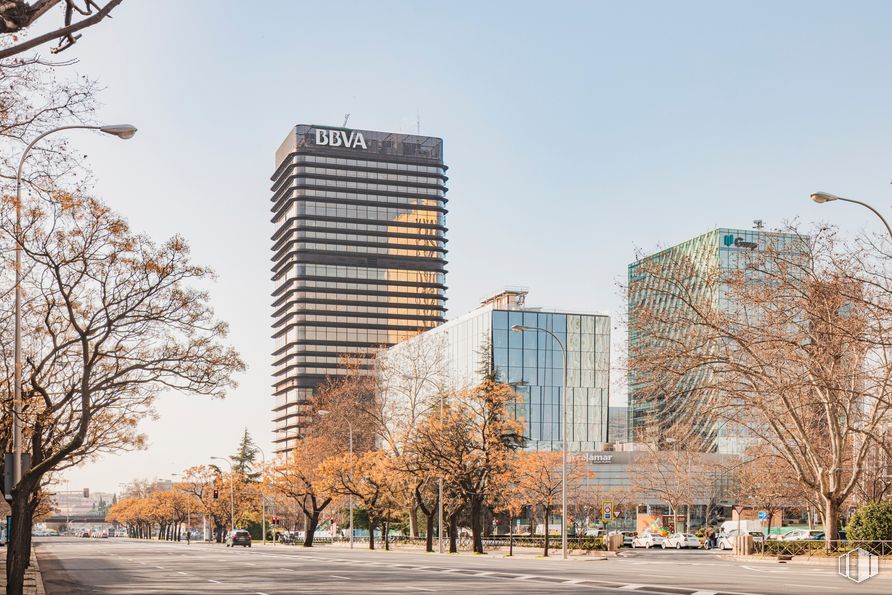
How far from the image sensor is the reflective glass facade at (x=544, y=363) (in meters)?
117

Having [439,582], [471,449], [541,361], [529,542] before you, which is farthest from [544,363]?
[439,582]

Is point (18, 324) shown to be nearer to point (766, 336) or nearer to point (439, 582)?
point (439, 582)

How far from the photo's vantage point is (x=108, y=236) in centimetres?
2677

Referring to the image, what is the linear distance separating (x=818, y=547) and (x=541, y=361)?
252 ft

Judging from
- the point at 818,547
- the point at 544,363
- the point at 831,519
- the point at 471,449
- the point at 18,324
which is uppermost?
the point at 544,363

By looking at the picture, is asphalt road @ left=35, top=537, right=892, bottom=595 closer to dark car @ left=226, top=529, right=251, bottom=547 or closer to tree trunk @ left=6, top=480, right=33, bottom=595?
tree trunk @ left=6, top=480, right=33, bottom=595

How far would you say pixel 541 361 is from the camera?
120m

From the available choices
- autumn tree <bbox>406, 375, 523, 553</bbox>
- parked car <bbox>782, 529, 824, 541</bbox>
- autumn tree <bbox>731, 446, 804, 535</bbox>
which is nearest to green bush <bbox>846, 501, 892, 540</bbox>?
autumn tree <bbox>406, 375, 523, 553</bbox>

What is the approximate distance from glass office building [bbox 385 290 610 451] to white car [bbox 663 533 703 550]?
35888 millimetres

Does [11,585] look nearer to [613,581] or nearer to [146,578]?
[146,578]

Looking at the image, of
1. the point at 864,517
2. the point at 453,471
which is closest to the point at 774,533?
the point at 453,471

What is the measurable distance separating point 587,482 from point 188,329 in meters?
89.2

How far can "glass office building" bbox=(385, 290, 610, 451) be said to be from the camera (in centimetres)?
11712

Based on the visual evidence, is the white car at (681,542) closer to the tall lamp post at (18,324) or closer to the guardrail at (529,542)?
the guardrail at (529,542)
